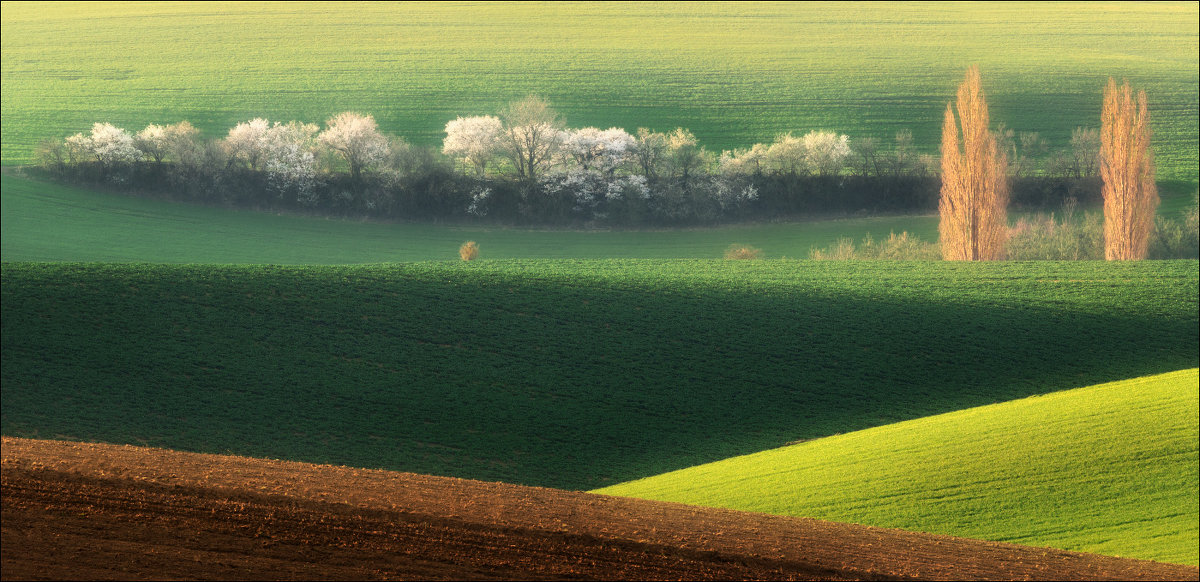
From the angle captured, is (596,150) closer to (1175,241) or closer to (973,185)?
(973,185)

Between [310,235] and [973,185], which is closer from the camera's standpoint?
[973,185]

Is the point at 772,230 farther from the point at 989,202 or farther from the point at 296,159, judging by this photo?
the point at 296,159

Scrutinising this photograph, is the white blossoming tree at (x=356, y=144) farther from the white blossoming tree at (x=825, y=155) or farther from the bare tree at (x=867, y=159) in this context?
the bare tree at (x=867, y=159)

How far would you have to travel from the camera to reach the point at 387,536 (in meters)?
8.96

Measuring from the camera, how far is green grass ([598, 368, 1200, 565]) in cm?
1298

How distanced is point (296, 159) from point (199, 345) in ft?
84.5

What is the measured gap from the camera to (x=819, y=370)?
73.4ft

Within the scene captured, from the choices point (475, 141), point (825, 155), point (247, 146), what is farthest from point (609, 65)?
point (247, 146)

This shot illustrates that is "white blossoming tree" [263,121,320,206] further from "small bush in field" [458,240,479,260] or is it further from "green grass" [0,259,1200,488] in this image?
"green grass" [0,259,1200,488]

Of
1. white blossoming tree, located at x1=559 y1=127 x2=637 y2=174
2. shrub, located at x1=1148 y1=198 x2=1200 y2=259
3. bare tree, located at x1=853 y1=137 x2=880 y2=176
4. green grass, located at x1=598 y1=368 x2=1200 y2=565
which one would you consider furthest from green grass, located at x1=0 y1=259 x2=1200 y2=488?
bare tree, located at x1=853 y1=137 x2=880 y2=176

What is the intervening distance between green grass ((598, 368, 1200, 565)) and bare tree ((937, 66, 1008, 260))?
20.7 m

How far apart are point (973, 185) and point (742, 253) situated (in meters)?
8.67

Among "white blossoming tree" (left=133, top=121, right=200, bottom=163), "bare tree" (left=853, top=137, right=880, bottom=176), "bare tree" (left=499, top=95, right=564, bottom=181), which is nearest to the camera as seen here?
"white blossoming tree" (left=133, top=121, right=200, bottom=163)

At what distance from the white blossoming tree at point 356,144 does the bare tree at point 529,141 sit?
5.45 metres
